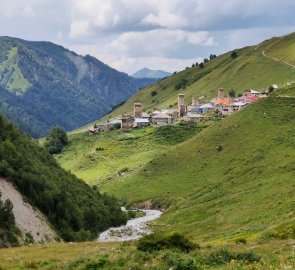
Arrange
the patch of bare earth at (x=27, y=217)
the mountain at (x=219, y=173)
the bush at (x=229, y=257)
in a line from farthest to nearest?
A: the mountain at (x=219, y=173), the patch of bare earth at (x=27, y=217), the bush at (x=229, y=257)

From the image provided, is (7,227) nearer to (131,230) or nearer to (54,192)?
(54,192)

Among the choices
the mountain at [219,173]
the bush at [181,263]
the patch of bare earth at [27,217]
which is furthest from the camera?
the mountain at [219,173]

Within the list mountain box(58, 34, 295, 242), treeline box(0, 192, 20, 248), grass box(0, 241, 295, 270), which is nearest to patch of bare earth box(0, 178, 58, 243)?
treeline box(0, 192, 20, 248)

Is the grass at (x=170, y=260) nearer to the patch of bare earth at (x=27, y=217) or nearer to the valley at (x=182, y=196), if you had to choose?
the valley at (x=182, y=196)

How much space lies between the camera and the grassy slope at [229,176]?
88062 mm

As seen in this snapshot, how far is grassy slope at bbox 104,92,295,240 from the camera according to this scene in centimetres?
8806

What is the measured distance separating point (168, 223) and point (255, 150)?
134 feet

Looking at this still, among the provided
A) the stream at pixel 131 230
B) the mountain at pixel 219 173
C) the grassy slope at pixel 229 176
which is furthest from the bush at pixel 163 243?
the stream at pixel 131 230

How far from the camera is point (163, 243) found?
111 ft

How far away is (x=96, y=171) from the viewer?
184 meters

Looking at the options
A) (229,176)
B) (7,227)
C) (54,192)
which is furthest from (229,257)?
(229,176)

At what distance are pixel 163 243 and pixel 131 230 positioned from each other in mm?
69879

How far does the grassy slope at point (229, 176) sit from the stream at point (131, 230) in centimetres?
456

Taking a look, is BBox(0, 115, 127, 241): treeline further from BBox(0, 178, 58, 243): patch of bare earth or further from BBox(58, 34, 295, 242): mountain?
BBox(58, 34, 295, 242): mountain
